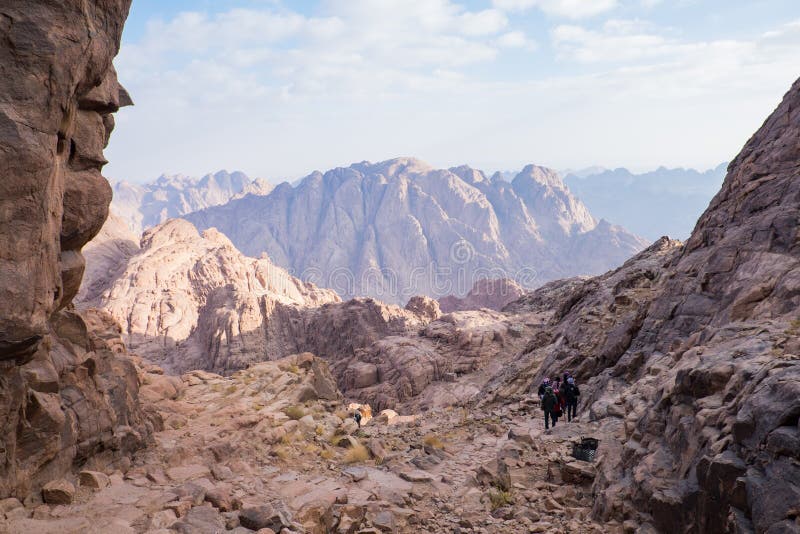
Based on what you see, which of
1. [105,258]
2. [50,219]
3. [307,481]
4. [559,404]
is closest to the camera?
[50,219]

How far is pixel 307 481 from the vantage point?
13383 mm

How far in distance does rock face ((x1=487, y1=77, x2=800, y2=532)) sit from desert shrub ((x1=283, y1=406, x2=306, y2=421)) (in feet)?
37.3

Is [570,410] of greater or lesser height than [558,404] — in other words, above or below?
below

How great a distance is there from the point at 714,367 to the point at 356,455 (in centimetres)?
1110

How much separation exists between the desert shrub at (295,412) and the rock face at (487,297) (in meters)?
93.5

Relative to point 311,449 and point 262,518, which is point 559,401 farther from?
point 262,518

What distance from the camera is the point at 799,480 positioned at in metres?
6.18

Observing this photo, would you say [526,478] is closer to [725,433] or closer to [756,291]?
[725,433]

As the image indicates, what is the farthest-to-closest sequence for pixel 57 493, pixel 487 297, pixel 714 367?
pixel 487 297 → pixel 714 367 → pixel 57 493

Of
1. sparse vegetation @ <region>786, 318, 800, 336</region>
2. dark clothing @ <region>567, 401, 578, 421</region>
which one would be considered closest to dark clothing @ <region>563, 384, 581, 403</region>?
dark clothing @ <region>567, 401, 578, 421</region>

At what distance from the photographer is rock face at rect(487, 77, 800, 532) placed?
7.02m

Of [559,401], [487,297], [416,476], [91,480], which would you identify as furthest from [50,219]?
[487,297]

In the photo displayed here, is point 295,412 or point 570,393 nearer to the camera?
point 295,412

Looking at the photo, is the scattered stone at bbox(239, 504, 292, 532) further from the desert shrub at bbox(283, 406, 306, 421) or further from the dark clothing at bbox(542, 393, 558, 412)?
the dark clothing at bbox(542, 393, 558, 412)
